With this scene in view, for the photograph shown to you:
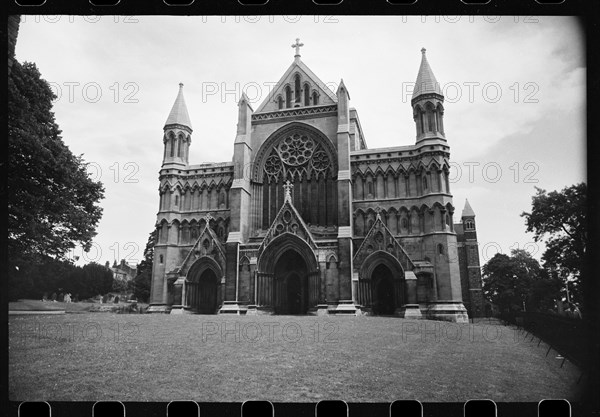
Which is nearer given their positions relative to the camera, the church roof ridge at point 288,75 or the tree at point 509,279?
the church roof ridge at point 288,75

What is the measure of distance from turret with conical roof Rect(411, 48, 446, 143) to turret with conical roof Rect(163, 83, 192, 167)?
764 inches

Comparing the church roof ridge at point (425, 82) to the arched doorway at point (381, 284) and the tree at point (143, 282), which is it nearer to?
the arched doorway at point (381, 284)

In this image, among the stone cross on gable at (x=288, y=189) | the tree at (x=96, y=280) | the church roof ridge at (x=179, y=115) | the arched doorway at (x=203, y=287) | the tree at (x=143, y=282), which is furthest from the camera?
the tree at (x=96, y=280)

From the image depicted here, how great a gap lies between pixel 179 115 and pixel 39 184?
66.3 ft

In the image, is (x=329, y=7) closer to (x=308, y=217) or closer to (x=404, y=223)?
(x=404, y=223)

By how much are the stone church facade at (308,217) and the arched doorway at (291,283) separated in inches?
3.4

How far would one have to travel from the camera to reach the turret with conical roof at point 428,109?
107ft

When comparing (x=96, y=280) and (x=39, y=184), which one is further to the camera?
(x=96, y=280)

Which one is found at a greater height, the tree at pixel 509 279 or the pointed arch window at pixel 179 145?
the pointed arch window at pixel 179 145

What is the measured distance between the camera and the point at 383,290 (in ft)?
104

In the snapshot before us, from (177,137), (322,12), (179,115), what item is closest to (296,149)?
(177,137)

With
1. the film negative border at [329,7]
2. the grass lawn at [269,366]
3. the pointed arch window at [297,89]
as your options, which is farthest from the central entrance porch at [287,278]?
the film negative border at [329,7]

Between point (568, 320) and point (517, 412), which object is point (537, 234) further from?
point (517, 412)

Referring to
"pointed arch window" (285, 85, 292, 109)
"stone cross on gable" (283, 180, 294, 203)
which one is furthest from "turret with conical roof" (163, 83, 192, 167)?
"stone cross on gable" (283, 180, 294, 203)
